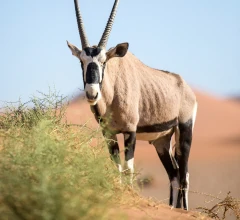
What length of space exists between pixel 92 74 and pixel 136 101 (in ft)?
4.21

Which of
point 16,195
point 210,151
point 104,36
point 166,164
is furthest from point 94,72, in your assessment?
point 210,151

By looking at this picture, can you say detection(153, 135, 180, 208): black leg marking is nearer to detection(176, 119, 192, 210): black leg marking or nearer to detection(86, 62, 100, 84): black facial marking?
detection(176, 119, 192, 210): black leg marking

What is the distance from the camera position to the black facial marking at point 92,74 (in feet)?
31.6

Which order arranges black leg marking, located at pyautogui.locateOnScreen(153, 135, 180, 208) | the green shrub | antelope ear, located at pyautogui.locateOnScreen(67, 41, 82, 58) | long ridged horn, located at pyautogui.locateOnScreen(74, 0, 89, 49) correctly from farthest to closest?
black leg marking, located at pyautogui.locateOnScreen(153, 135, 180, 208)
long ridged horn, located at pyautogui.locateOnScreen(74, 0, 89, 49)
antelope ear, located at pyautogui.locateOnScreen(67, 41, 82, 58)
the green shrub

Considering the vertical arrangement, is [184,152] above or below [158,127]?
below

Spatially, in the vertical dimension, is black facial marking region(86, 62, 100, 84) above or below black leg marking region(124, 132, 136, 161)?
above

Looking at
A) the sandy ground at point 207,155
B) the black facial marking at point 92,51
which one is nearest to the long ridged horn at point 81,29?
the black facial marking at point 92,51

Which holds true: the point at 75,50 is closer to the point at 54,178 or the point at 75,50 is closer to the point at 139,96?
the point at 139,96

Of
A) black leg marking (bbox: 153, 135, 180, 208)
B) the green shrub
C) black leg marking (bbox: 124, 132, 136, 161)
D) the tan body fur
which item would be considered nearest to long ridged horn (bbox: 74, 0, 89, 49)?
the tan body fur

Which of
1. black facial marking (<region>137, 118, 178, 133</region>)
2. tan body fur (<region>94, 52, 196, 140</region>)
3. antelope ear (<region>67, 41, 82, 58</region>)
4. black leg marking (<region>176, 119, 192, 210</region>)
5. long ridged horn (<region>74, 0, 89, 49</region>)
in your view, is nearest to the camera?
tan body fur (<region>94, 52, 196, 140</region>)

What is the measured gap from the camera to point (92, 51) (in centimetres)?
1005

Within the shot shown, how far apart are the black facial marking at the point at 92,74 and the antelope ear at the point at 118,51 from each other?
53 cm

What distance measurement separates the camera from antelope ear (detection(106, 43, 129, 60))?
10305mm

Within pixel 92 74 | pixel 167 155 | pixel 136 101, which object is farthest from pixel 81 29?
pixel 167 155
